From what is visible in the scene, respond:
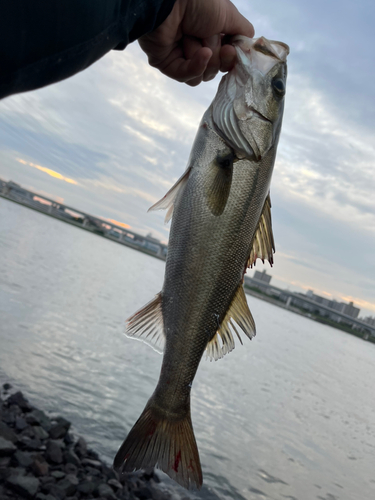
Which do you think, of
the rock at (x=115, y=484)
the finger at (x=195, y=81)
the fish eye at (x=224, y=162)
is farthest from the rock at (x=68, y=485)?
the finger at (x=195, y=81)

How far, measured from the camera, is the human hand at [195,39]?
2748 mm

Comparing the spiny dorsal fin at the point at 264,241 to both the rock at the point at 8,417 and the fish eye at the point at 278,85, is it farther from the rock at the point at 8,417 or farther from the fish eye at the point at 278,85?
the rock at the point at 8,417

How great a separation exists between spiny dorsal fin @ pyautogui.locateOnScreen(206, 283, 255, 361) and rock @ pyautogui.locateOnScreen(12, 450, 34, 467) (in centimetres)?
433

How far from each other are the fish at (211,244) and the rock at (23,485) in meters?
3.34

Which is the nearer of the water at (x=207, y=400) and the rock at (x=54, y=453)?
the rock at (x=54, y=453)

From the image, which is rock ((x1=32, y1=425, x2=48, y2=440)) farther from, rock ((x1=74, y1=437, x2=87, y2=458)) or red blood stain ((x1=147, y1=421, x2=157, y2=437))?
red blood stain ((x1=147, y1=421, x2=157, y2=437))

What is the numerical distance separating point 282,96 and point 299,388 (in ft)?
60.6

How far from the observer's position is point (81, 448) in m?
7.00

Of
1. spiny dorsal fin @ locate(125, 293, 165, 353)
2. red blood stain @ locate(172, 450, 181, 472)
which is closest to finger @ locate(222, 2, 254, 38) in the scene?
spiny dorsal fin @ locate(125, 293, 165, 353)

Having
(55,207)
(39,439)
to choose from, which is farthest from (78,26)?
(55,207)

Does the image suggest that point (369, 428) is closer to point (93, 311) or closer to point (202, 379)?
point (202, 379)

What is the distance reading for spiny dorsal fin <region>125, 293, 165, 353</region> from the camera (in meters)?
2.78

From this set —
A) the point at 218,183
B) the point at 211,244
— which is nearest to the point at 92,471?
the point at 211,244

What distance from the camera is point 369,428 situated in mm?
17281
